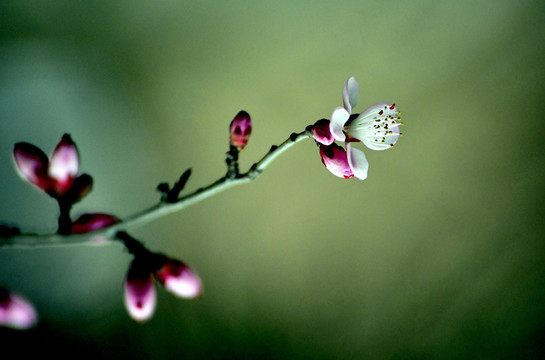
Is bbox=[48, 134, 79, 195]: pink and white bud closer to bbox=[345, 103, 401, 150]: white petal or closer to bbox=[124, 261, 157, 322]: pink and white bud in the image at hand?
bbox=[124, 261, 157, 322]: pink and white bud

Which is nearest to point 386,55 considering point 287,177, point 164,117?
point 287,177

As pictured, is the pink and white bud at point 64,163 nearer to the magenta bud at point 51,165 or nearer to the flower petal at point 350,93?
the magenta bud at point 51,165

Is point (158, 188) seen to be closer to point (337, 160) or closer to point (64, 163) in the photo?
point (64, 163)

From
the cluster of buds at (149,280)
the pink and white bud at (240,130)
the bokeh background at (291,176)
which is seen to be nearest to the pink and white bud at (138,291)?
the cluster of buds at (149,280)

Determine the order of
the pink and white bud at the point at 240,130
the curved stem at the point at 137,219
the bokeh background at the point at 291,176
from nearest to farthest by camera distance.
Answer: the curved stem at the point at 137,219
the pink and white bud at the point at 240,130
the bokeh background at the point at 291,176

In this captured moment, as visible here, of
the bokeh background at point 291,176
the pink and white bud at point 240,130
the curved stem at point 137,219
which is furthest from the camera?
the bokeh background at point 291,176

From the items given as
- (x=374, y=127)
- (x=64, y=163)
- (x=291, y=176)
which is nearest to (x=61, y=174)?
(x=64, y=163)

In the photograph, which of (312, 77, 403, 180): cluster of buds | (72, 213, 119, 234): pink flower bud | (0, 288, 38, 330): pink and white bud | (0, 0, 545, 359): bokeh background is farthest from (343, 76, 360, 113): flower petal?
(0, 0, 545, 359): bokeh background
